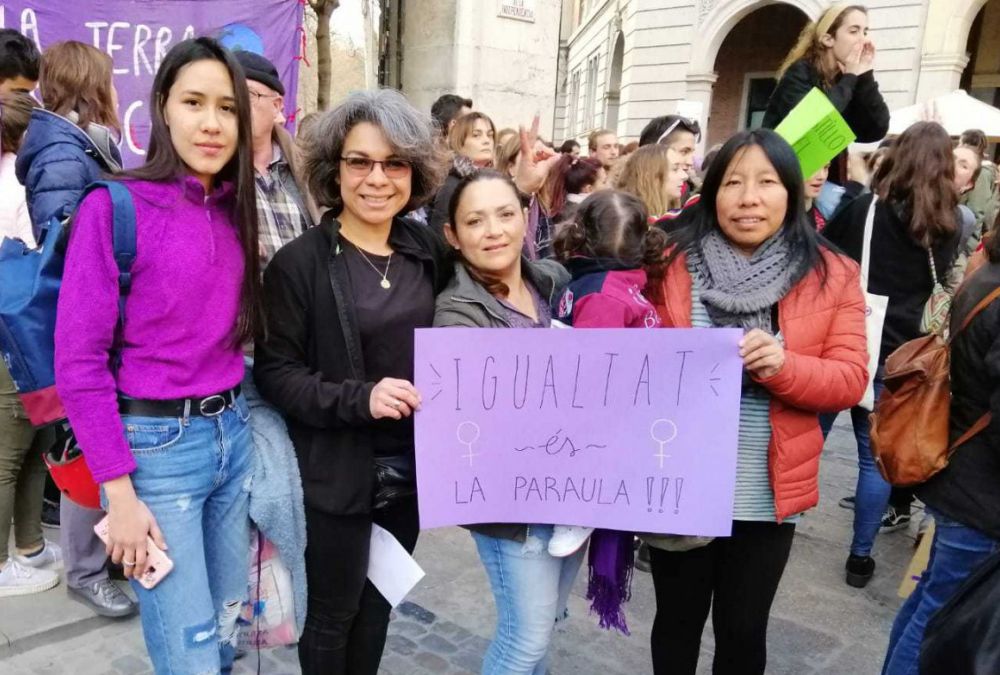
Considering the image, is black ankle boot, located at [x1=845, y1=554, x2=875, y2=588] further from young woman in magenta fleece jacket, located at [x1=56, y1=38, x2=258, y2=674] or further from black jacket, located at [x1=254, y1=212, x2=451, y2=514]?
young woman in magenta fleece jacket, located at [x1=56, y1=38, x2=258, y2=674]

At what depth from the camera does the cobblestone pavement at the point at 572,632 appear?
2859mm

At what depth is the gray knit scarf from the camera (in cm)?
200

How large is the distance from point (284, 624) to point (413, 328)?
2.98 feet

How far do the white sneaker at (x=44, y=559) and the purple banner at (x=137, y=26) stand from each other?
2.55 meters

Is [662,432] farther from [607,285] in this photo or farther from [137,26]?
[137,26]

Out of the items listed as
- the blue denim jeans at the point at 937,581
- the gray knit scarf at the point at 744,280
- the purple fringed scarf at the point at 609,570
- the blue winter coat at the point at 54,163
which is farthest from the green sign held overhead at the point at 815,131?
the blue winter coat at the point at 54,163

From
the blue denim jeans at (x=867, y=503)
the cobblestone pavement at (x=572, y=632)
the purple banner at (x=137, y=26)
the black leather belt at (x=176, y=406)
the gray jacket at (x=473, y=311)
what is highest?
the purple banner at (x=137, y=26)

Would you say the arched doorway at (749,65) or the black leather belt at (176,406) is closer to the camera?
the black leather belt at (176,406)

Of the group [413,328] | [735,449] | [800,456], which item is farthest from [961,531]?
[413,328]

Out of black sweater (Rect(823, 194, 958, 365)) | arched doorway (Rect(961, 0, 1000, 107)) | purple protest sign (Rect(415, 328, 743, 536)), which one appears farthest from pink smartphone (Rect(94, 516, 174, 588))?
arched doorway (Rect(961, 0, 1000, 107))

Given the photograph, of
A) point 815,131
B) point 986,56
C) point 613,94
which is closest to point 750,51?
point 986,56

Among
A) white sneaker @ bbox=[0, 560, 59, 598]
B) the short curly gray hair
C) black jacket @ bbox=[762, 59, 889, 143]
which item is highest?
black jacket @ bbox=[762, 59, 889, 143]

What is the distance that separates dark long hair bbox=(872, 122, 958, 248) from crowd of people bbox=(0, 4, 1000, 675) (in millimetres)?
1558

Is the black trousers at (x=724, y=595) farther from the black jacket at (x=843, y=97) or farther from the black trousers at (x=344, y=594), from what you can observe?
the black jacket at (x=843, y=97)
